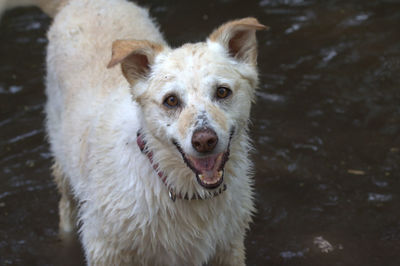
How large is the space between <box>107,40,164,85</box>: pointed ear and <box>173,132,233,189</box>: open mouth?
2.14 ft

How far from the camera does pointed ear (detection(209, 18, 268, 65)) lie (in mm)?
4133

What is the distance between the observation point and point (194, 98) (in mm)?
3727

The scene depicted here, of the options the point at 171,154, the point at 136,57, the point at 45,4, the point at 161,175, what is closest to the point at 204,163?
the point at 171,154

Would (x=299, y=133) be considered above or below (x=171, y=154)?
below

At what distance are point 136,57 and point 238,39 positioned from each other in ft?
2.50

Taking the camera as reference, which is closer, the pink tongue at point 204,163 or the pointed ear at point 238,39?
the pink tongue at point 204,163

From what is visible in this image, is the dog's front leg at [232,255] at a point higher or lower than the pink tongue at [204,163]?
lower

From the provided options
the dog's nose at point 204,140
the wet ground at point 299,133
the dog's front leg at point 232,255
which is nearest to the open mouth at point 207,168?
the dog's nose at point 204,140

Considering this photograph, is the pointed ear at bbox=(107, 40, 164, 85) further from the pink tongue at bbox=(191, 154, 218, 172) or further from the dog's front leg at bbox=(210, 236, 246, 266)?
the dog's front leg at bbox=(210, 236, 246, 266)

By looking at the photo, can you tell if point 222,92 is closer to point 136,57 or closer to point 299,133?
point 136,57

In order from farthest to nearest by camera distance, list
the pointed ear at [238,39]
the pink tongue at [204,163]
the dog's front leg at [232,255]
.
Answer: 1. the dog's front leg at [232,255]
2. the pointed ear at [238,39]
3. the pink tongue at [204,163]

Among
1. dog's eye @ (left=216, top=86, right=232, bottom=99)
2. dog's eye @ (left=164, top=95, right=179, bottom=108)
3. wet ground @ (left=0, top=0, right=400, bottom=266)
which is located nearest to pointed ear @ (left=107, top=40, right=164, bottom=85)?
dog's eye @ (left=164, top=95, right=179, bottom=108)

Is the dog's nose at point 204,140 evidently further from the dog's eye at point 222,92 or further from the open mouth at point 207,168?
the dog's eye at point 222,92

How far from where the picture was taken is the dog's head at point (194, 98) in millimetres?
3631
